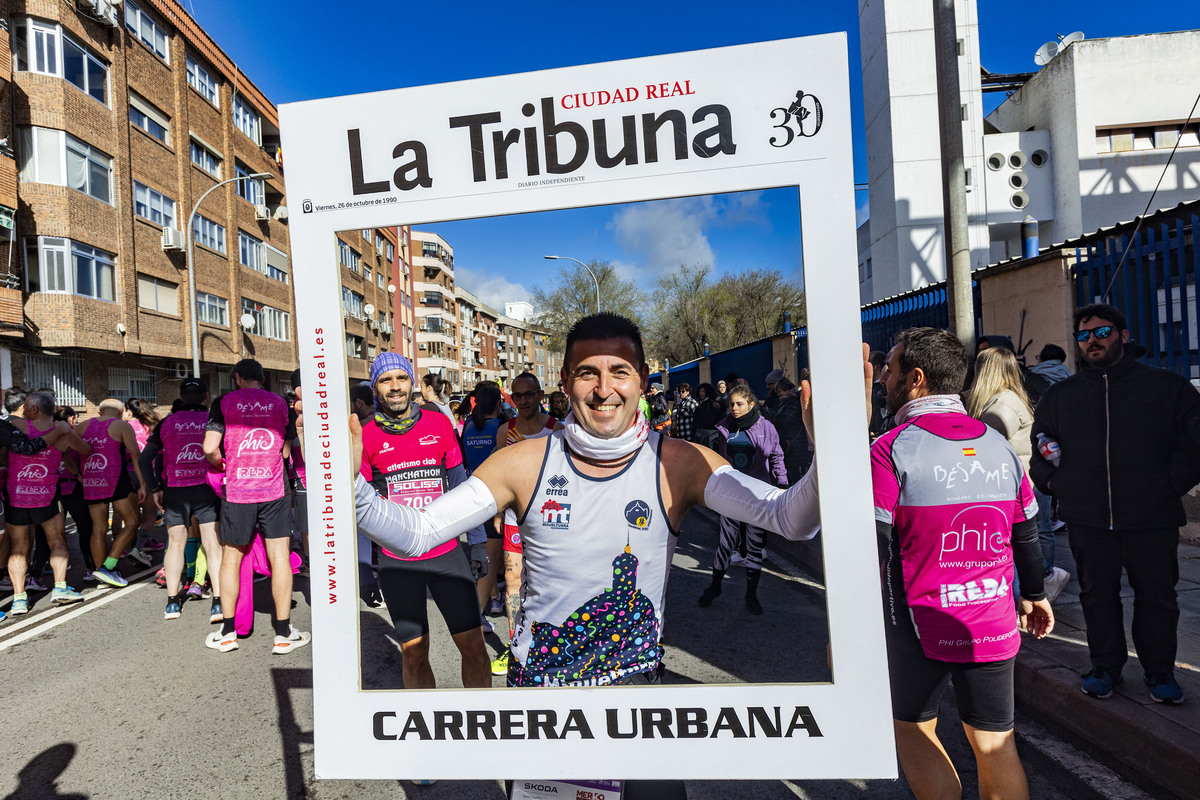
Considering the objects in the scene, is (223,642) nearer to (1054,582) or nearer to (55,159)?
(1054,582)

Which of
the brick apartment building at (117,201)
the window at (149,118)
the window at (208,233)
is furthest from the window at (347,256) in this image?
the window at (208,233)

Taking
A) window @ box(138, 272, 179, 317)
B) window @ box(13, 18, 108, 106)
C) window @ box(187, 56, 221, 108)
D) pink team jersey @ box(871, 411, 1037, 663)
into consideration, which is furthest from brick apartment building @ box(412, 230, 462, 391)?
window @ box(187, 56, 221, 108)

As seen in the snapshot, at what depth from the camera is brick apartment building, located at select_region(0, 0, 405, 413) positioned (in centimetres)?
1789

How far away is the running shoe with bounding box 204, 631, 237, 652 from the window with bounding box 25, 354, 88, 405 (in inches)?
642

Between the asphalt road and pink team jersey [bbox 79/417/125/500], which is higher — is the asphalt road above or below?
below

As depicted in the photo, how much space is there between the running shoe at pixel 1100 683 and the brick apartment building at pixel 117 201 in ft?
45.4

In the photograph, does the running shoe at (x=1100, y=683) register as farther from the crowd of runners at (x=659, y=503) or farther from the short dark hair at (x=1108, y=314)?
the short dark hair at (x=1108, y=314)

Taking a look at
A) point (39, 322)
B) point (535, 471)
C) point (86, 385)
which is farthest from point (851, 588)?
point (86, 385)

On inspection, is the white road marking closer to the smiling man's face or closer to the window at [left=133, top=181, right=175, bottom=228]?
the smiling man's face

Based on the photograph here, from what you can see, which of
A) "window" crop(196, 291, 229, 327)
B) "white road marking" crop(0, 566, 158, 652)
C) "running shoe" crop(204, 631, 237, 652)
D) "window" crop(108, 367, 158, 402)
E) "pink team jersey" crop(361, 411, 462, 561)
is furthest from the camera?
"window" crop(196, 291, 229, 327)

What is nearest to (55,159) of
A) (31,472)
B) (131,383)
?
(131,383)

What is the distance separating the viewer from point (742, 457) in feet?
16.1

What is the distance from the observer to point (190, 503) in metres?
5.91

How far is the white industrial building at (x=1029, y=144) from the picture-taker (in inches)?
876
